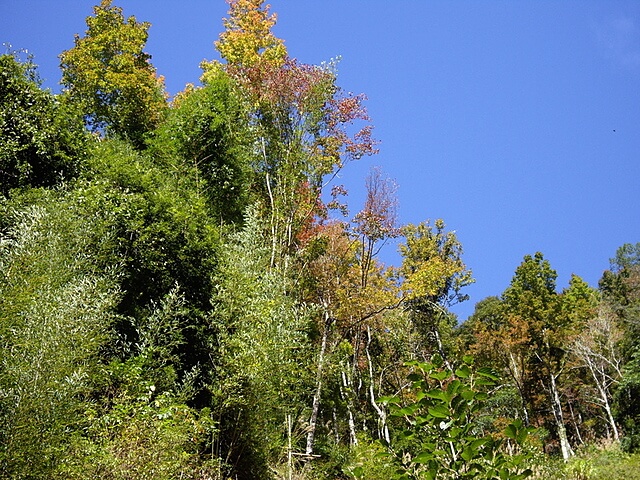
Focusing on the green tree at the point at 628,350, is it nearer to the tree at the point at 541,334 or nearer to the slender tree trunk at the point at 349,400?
the tree at the point at 541,334

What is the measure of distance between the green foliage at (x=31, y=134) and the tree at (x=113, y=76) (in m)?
3.75

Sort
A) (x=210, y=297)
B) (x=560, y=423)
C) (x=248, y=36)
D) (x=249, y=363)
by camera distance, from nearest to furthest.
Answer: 1. (x=249, y=363)
2. (x=210, y=297)
3. (x=248, y=36)
4. (x=560, y=423)

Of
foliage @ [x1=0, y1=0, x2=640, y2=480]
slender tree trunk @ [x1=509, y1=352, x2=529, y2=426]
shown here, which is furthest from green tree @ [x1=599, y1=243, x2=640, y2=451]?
slender tree trunk @ [x1=509, y1=352, x2=529, y2=426]

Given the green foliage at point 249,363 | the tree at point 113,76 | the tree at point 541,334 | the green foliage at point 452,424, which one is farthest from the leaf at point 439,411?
the tree at point 541,334

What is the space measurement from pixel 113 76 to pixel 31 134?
532 centimetres

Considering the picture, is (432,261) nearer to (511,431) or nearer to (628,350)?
(628,350)

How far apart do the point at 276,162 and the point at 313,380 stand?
5.55 metres

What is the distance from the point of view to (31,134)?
1030 cm

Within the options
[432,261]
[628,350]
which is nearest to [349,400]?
[432,261]

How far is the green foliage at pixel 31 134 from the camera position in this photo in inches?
388

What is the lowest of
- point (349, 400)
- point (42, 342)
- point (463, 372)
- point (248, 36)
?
point (463, 372)

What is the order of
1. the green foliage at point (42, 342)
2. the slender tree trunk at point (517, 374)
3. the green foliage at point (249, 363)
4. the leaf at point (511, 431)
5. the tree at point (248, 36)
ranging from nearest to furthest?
the leaf at point (511, 431) → the green foliage at point (42, 342) → the green foliage at point (249, 363) → the tree at point (248, 36) → the slender tree trunk at point (517, 374)

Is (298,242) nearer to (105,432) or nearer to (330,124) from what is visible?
(330,124)

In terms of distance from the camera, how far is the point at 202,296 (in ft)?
33.4
